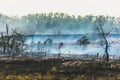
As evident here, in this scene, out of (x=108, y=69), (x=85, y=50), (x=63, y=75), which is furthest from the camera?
(x=85, y=50)

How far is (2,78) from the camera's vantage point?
128 ft

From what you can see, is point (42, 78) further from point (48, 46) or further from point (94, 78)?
point (48, 46)

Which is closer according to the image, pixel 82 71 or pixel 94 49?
pixel 82 71

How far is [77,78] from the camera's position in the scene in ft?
132

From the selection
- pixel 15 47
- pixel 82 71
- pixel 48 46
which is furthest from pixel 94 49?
pixel 82 71

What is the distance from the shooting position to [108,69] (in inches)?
2094

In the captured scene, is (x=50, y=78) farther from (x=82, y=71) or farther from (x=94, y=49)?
(x=94, y=49)

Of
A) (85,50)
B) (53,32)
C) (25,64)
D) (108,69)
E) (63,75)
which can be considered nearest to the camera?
(63,75)

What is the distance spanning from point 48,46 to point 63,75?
8167cm

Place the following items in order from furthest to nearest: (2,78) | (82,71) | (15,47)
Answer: (15,47), (82,71), (2,78)

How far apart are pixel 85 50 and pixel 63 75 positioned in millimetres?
74937

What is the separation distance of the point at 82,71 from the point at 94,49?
7181 centimetres

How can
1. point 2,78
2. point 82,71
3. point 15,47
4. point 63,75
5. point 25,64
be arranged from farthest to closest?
1. point 15,47
2. point 25,64
3. point 82,71
4. point 63,75
5. point 2,78

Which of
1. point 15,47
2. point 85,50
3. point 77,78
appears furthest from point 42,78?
point 85,50
